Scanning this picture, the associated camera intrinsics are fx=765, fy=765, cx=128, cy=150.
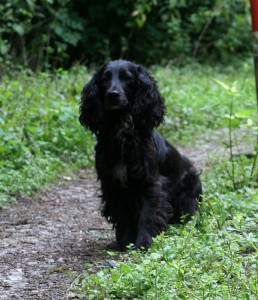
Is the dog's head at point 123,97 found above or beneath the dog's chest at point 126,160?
above

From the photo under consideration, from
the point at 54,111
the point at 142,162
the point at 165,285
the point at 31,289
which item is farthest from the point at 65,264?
the point at 54,111

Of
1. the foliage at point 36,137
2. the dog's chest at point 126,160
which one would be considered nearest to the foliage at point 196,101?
the foliage at point 36,137

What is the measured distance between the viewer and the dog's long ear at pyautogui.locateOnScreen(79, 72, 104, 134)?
6.05m

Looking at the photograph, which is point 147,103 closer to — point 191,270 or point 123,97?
point 123,97

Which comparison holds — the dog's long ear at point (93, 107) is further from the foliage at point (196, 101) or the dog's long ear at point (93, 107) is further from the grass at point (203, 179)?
the foliage at point (196, 101)

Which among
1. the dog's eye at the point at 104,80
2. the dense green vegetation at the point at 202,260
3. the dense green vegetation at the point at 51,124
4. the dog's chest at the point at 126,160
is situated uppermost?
the dog's eye at the point at 104,80

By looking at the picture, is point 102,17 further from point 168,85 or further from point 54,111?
point 54,111

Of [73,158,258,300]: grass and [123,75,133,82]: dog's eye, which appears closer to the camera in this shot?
[73,158,258,300]: grass

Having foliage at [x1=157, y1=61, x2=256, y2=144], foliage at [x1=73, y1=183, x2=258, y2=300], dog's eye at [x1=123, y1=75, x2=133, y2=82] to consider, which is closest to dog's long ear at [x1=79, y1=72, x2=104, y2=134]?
dog's eye at [x1=123, y1=75, x2=133, y2=82]

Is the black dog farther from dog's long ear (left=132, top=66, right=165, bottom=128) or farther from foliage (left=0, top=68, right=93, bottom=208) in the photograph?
foliage (left=0, top=68, right=93, bottom=208)

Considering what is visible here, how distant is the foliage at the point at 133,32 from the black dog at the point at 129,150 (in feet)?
27.9

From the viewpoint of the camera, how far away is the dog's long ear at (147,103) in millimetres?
6000

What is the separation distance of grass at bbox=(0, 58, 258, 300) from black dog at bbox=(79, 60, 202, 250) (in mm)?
283

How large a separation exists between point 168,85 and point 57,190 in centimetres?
554
